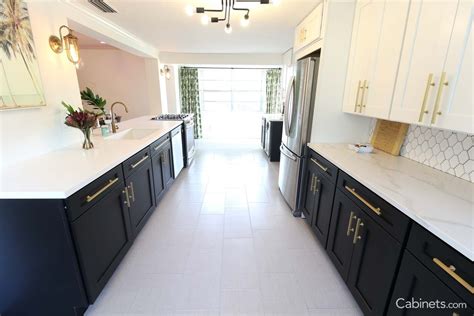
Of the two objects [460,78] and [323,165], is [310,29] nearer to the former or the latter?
[323,165]

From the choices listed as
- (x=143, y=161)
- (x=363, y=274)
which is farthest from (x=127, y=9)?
(x=363, y=274)

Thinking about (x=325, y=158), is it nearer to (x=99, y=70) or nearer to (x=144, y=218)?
(x=144, y=218)

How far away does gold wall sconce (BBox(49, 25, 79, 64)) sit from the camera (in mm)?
1987

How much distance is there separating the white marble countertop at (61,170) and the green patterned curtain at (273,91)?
16.9 feet

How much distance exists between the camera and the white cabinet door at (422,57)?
48.0 inches

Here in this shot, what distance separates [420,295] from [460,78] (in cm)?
108

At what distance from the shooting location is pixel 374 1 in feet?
5.77

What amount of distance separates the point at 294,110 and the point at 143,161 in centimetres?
174

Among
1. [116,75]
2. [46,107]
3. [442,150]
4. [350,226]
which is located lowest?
[350,226]

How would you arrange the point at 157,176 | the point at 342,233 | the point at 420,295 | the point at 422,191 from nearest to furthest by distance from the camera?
the point at 420,295 → the point at 422,191 → the point at 342,233 → the point at 157,176

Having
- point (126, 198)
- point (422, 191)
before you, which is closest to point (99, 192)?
point (126, 198)

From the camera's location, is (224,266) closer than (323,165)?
Yes

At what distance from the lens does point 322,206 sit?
6.82 ft

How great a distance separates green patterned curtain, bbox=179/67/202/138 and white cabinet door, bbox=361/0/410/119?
556 cm
